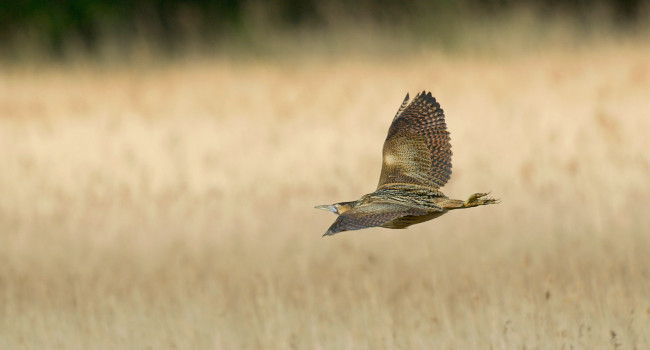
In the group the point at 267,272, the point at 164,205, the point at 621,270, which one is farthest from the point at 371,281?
the point at 164,205

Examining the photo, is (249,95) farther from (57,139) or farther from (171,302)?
(171,302)

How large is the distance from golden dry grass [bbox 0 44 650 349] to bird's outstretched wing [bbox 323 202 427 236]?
1.23m

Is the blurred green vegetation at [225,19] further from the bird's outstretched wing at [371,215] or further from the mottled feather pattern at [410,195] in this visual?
the bird's outstretched wing at [371,215]

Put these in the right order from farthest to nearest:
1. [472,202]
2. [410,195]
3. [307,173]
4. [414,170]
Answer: [307,173] → [414,170] → [410,195] → [472,202]

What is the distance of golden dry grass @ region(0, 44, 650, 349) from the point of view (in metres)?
7.14

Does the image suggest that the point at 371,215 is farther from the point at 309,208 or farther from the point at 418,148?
the point at 309,208

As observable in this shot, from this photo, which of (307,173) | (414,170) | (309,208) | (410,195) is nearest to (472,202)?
(410,195)

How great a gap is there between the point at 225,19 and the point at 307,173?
24.7ft

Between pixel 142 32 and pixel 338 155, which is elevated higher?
pixel 142 32

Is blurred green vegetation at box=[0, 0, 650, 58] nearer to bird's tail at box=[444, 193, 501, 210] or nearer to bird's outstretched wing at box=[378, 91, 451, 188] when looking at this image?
bird's outstretched wing at box=[378, 91, 451, 188]

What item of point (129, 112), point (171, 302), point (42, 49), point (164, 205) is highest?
point (42, 49)

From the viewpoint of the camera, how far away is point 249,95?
13969 millimetres

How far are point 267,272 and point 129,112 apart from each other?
570 cm

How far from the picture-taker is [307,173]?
1095 cm
